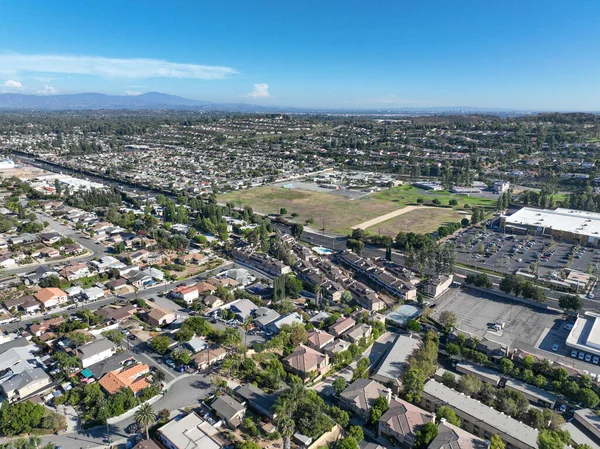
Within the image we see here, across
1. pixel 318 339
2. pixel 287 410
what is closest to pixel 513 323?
pixel 318 339

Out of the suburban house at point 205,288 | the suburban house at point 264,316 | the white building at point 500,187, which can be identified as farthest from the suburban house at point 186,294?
the white building at point 500,187

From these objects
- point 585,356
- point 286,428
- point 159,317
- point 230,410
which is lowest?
point 585,356

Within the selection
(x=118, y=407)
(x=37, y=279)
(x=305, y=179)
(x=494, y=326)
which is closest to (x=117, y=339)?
(x=118, y=407)

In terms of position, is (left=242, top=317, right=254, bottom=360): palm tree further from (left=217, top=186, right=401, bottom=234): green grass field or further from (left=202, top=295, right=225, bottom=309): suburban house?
(left=217, top=186, right=401, bottom=234): green grass field

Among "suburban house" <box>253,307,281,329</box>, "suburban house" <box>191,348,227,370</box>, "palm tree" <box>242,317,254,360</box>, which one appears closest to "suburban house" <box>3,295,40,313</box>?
"suburban house" <box>191,348,227,370</box>

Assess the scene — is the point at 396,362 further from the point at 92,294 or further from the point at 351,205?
the point at 351,205
